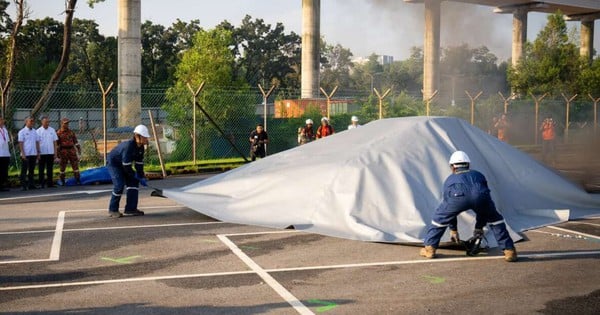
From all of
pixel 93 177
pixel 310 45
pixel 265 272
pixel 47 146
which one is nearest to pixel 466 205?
pixel 265 272

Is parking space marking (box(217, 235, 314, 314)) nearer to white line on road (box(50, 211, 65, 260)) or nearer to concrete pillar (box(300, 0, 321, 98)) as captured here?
white line on road (box(50, 211, 65, 260))

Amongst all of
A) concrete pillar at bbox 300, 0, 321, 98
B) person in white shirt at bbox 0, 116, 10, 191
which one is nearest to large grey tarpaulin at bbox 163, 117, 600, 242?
person in white shirt at bbox 0, 116, 10, 191

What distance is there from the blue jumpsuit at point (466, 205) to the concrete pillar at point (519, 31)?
50.4m

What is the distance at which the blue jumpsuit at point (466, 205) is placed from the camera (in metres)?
9.07

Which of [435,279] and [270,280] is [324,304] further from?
[435,279]

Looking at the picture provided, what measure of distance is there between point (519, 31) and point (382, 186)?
5024cm

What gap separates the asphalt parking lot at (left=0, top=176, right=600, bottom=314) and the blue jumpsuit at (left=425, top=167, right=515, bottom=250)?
38 cm

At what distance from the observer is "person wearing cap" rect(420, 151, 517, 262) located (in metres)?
9.08

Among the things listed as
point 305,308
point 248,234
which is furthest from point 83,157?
point 305,308

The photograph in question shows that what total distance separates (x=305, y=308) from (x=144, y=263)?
294cm

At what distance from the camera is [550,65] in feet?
155

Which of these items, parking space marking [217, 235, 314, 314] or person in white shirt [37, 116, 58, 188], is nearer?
parking space marking [217, 235, 314, 314]

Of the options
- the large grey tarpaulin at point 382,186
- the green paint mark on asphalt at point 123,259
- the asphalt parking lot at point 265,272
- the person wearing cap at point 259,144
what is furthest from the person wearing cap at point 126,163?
the person wearing cap at point 259,144

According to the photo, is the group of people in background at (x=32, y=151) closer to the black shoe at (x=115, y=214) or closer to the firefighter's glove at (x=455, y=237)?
the black shoe at (x=115, y=214)
